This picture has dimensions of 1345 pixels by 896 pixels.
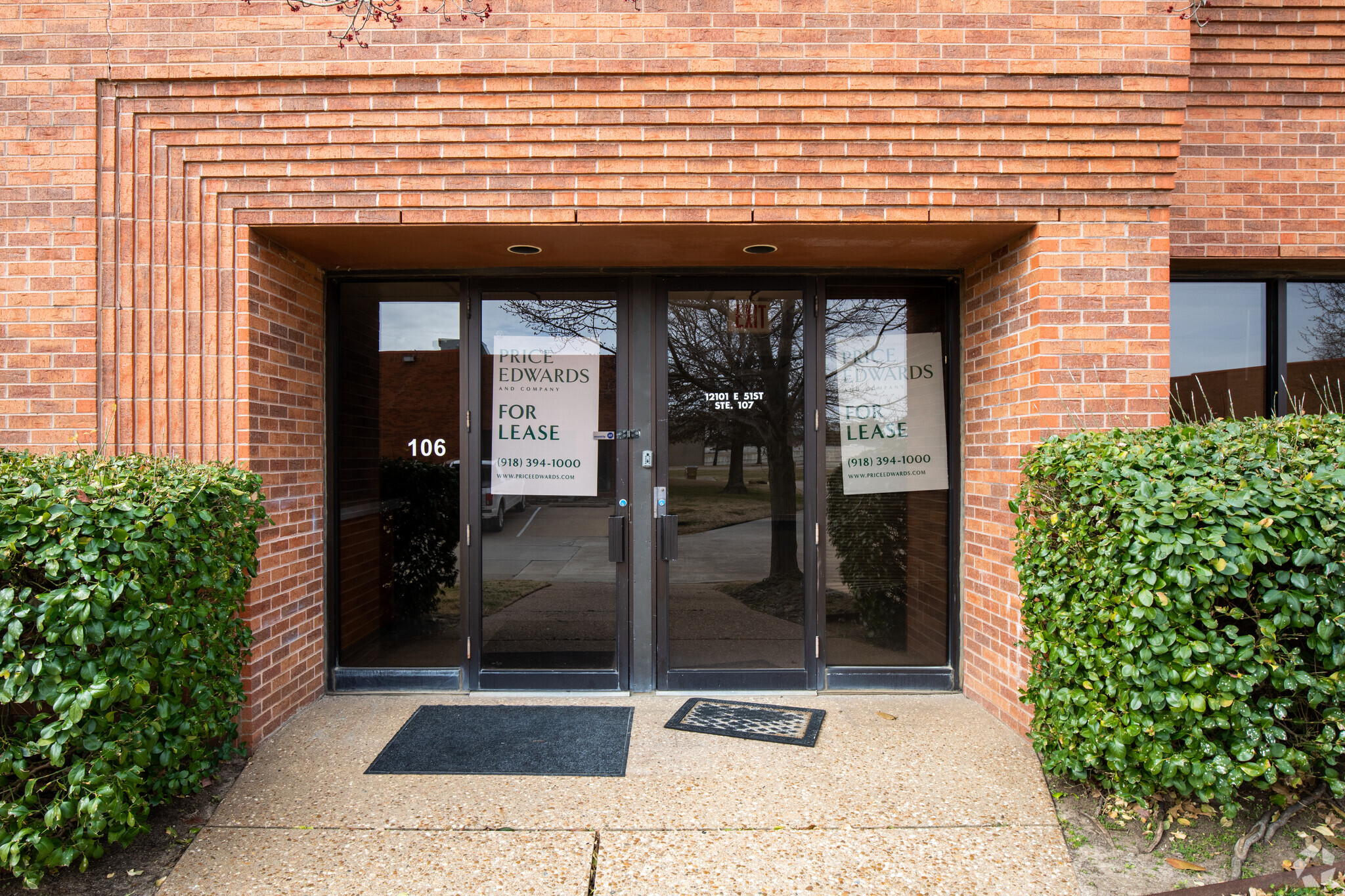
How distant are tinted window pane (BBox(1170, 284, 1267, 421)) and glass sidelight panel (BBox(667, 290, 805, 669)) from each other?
258cm

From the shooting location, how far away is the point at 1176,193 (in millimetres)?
4426

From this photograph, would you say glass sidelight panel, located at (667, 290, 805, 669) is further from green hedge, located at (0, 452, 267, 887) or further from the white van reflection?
green hedge, located at (0, 452, 267, 887)

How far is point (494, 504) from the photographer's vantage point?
178 inches

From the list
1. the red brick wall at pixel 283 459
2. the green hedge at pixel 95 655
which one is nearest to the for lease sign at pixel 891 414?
the red brick wall at pixel 283 459

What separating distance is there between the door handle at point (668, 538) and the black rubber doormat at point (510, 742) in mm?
943

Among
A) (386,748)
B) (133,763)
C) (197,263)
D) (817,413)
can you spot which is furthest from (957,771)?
(197,263)

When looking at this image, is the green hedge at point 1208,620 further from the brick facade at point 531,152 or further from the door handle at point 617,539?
the door handle at point 617,539

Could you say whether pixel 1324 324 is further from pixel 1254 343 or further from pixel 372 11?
pixel 372 11

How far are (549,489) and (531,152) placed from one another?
6.53 ft

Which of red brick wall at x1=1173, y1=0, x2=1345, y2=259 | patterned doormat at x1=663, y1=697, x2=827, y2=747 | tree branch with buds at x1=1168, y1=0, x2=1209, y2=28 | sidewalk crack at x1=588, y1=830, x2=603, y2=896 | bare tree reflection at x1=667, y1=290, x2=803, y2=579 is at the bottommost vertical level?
sidewalk crack at x1=588, y1=830, x2=603, y2=896

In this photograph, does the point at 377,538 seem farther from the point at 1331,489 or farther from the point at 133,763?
the point at 1331,489

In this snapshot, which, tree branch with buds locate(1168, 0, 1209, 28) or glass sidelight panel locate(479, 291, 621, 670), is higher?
tree branch with buds locate(1168, 0, 1209, 28)

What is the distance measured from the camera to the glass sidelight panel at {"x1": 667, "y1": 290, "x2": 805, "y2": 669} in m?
4.47

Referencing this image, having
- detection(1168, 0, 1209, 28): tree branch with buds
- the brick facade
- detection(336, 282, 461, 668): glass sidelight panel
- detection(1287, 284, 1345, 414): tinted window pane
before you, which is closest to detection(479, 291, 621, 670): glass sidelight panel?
detection(336, 282, 461, 668): glass sidelight panel
